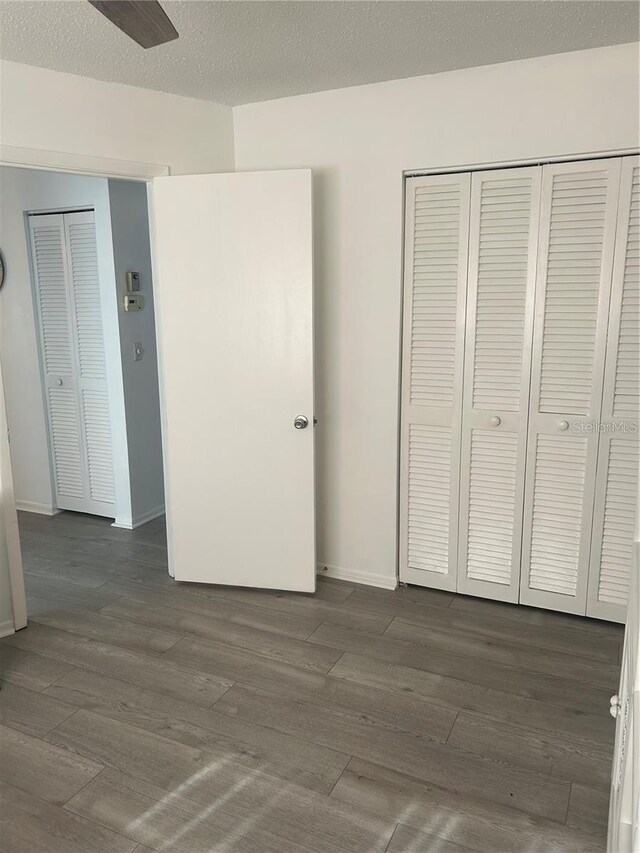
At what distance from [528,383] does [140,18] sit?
79.5 inches

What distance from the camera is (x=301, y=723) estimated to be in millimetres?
2238

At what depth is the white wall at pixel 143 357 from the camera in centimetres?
390

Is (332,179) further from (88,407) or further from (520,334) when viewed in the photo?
(88,407)

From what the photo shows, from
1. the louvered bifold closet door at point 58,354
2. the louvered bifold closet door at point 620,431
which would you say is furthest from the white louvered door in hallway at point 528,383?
the louvered bifold closet door at point 58,354

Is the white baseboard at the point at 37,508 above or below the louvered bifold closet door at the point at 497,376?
below

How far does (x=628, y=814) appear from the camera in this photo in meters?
1.07

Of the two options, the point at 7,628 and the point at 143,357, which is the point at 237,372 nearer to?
the point at 143,357

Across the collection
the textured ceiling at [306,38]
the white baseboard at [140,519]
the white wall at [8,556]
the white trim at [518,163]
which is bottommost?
the white baseboard at [140,519]

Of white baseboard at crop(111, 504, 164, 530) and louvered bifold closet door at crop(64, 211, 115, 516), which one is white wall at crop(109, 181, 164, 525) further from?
louvered bifold closet door at crop(64, 211, 115, 516)

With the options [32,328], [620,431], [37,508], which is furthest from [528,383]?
[37,508]

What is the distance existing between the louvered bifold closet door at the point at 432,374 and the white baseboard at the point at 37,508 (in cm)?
259

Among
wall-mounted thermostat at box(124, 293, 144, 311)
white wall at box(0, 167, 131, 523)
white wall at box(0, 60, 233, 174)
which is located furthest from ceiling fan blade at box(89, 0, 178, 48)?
wall-mounted thermostat at box(124, 293, 144, 311)

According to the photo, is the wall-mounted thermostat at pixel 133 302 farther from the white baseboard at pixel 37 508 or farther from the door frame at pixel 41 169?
the white baseboard at pixel 37 508

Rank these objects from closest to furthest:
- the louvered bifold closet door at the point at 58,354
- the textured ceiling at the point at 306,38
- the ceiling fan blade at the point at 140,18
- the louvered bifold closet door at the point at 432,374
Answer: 1. the ceiling fan blade at the point at 140,18
2. the textured ceiling at the point at 306,38
3. the louvered bifold closet door at the point at 432,374
4. the louvered bifold closet door at the point at 58,354
